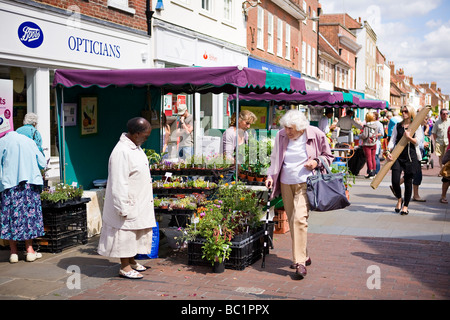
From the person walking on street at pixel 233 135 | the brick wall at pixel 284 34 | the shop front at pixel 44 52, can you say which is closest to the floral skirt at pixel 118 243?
the person walking on street at pixel 233 135

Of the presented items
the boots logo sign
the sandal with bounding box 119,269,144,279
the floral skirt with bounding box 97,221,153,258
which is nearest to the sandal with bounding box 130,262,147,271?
the sandal with bounding box 119,269,144,279

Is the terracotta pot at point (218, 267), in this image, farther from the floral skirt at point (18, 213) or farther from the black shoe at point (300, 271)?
the floral skirt at point (18, 213)

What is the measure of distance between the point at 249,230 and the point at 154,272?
1.31 m

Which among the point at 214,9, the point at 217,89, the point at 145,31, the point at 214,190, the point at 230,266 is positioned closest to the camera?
the point at 230,266

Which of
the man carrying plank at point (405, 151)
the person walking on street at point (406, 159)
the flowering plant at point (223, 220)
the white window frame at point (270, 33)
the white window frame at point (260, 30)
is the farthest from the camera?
the white window frame at point (270, 33)

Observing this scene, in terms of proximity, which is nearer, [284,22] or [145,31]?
[145,31]

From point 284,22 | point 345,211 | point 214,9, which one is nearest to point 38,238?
point 345,211

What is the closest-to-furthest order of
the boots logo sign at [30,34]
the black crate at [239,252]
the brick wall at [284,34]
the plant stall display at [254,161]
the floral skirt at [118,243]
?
the floral skirt at [118,243] < the black crate at [239,252] < the plant stall display at [254,161] < the boots logo sign at [30,34] < the brick wall at [284,34]

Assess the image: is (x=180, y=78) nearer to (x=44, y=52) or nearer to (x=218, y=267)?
(x=218, y=267)

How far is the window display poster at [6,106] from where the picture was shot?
8.76 meters

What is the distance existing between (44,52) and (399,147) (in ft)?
22.0

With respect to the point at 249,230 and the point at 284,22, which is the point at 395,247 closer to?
the point at 249,230

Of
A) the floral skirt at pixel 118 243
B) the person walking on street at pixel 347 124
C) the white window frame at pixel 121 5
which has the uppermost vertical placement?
the white window frame at pixel 121 5

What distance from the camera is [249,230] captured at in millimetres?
7035
